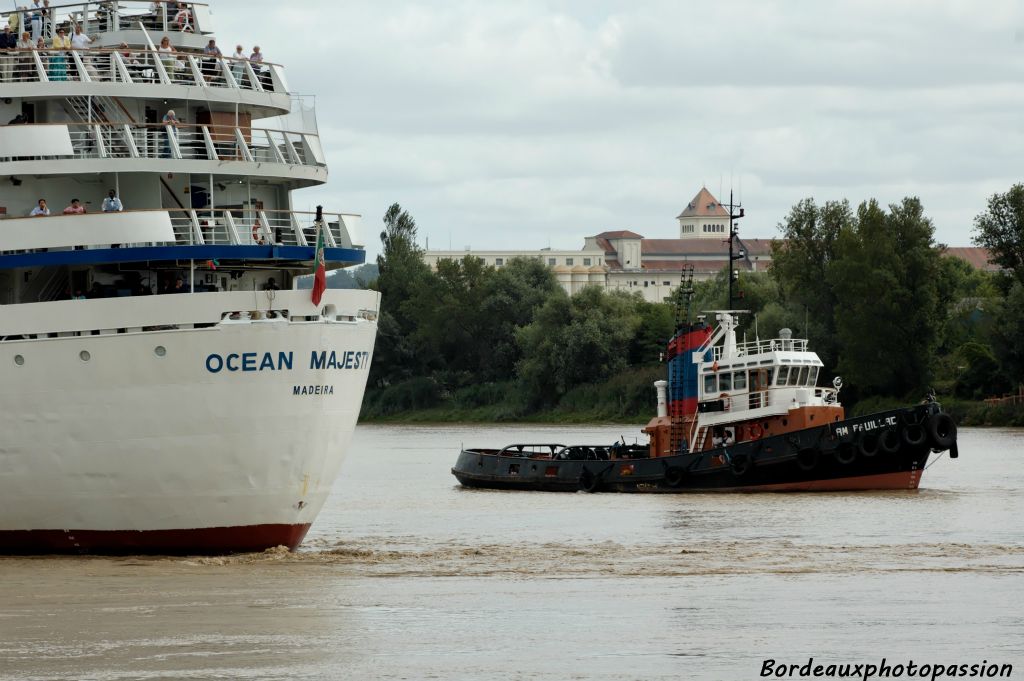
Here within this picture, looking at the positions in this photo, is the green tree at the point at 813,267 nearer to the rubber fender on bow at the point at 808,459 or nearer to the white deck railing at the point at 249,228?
the rubber fender on bow at the point at 808,459

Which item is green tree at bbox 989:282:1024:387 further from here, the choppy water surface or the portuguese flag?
the portuguese flag

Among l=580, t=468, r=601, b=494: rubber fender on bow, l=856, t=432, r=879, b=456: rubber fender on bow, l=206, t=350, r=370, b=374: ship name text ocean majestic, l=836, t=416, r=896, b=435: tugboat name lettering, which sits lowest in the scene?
l=580, t=468, r=601, b=494: rubber fender on bow

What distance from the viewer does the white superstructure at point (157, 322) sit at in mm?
27062

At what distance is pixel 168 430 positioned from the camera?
2720 centimetres

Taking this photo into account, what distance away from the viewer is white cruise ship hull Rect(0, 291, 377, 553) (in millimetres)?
26984

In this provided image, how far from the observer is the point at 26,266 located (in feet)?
91.4

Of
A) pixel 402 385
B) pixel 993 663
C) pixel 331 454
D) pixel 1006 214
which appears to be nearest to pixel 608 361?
pixel 402 385

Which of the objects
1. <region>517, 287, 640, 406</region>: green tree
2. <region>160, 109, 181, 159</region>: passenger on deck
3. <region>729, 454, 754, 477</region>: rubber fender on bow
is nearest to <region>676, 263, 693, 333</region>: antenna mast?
<region>729, 454, 754, 477</region>: rubber fender on bow

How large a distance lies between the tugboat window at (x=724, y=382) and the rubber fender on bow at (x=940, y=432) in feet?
17.3

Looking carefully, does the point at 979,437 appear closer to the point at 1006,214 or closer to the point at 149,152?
the point at 1006,214

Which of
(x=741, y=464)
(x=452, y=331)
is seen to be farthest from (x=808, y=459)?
(x=452, y=331)

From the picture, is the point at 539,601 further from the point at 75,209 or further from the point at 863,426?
the point at 863,426

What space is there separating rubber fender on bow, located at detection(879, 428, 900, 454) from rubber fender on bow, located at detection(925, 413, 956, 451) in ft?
2.83

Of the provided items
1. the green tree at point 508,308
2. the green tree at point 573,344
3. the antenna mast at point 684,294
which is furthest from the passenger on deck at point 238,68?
the green tree at point 508,308
